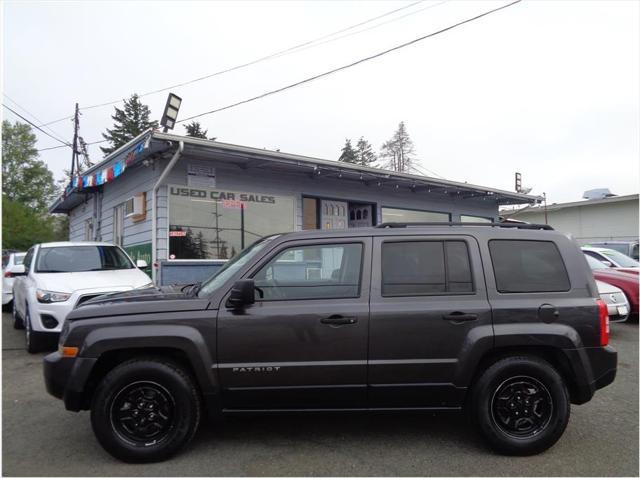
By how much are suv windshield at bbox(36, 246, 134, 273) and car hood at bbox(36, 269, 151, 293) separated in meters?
0.34

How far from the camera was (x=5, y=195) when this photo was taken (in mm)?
48344

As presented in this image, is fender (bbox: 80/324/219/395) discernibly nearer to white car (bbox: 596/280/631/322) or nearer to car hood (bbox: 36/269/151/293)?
car hood (bbox: 36/269/151/293)

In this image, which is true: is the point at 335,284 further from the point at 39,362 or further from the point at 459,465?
the point at 39,362

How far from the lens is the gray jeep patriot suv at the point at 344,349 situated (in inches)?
133

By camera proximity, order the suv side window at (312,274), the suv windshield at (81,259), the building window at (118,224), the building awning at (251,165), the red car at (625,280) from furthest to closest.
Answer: the building window at (118,224) → the red car at (625,280) → the building awning at (251,165) → the suv windshield at (81,259) → the suv side window at (312,274)

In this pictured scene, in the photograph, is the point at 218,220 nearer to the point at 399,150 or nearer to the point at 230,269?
the point at 230,269

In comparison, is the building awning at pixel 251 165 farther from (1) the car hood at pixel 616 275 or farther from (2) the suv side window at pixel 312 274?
(2) the suv side window at pixel 312 274

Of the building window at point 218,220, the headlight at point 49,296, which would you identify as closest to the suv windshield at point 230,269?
the headlight at point 49,296

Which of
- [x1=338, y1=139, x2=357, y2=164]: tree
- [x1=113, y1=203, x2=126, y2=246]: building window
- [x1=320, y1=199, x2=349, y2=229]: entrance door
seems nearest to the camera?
[x1=113, y1=203, x2=126, y2=246]: building window

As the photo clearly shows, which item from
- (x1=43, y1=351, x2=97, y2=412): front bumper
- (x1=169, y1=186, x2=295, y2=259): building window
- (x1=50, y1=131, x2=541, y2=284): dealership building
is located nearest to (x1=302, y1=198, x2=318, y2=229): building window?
(x1=50, y1=131, x2=541, y2=284): dealership building

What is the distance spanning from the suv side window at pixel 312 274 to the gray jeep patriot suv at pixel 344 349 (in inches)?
0.5

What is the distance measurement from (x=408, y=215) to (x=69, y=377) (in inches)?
467

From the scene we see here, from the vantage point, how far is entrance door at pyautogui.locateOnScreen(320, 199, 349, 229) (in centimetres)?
1213

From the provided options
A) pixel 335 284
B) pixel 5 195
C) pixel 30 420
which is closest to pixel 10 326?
pixel 30 420
